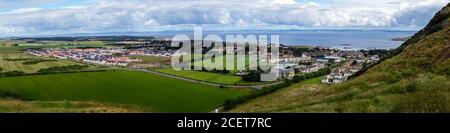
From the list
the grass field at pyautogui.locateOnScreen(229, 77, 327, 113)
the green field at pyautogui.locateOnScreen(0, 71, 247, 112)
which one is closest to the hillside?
the grass field at pyautogui.locateOnScreen(229, 77, 327, 113)

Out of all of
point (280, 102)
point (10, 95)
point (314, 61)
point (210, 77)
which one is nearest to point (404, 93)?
point (280, 102)

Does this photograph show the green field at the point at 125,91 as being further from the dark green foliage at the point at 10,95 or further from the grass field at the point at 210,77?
the grass field at the point at 210,77

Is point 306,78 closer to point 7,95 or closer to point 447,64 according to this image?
point 7,95

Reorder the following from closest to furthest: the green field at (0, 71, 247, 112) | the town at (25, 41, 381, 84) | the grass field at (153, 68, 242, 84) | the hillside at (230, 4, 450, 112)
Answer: the hillside at (230, 4, 450, 112)
the green field at (0, 71, 247, 112)
the grass field at (153, 68, 242, 84)
the town at (25, 41, 381, 84)

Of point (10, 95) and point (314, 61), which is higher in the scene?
point (10, 95)

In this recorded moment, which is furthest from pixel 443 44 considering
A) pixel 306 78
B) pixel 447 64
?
pixel 306 78

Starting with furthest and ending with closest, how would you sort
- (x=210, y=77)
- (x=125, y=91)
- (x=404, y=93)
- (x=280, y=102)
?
(x=210, y=77), (x=125, y=91), (x=280, y=102), (x=404, y=93)

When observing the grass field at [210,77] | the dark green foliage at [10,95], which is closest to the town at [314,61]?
the grass field at [210,77]

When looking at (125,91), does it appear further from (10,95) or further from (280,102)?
(280,102)

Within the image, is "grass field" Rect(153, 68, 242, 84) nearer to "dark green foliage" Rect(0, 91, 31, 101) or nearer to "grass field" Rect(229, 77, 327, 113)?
"dark green foliage" Rect(0, 91, 31, 101)
